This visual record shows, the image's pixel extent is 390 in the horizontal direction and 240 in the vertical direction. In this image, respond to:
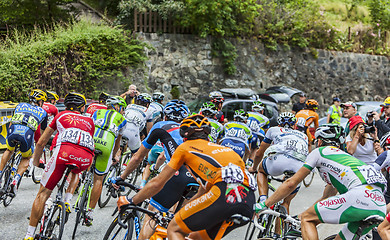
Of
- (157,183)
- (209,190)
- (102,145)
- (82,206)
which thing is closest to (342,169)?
(209,190)

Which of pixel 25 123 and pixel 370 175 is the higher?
pixel 370 175

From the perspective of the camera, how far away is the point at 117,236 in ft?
14.8

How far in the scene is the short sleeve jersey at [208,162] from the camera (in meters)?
3.79

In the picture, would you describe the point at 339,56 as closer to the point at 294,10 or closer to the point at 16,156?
the point at 294,10

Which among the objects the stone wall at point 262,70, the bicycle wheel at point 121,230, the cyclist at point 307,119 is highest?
the bicycle wheel at point 121,230

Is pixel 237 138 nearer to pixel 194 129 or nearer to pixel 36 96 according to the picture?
pixel 36 96

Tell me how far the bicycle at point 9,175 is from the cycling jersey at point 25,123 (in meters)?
0.11

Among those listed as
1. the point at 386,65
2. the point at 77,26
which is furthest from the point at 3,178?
the point at 386,65

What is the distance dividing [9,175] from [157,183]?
14.3 ft

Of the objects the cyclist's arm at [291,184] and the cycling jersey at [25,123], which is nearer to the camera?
the cyclist's arm at [291,184]

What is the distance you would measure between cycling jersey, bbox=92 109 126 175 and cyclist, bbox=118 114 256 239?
2.42 metres

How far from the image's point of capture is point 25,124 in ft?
23.0

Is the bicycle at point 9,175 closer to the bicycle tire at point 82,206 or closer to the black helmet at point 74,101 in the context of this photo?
the bicycle tire at point 82,206

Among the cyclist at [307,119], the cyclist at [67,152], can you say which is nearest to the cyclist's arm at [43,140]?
the cyclist at [67,152]
